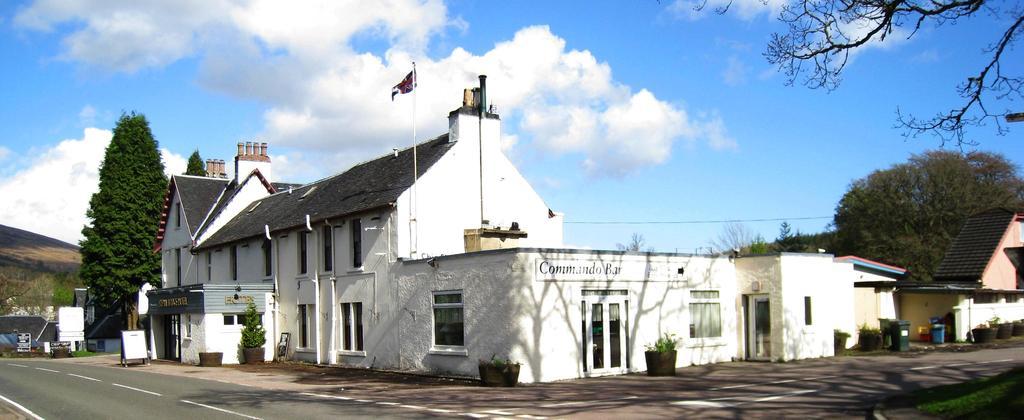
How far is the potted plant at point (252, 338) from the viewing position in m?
32.2

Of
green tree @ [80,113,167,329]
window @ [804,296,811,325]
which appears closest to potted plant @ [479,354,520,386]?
window @ [804,296,811,325]

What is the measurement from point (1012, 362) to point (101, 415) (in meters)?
20.8

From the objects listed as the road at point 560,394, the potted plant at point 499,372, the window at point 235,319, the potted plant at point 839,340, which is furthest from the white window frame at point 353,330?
the potted plant at point 839,340

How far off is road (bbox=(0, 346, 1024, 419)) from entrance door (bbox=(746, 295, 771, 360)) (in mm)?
1280

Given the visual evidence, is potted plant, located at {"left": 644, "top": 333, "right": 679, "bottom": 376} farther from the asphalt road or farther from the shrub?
the asphalt road

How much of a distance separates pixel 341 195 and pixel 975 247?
105ft

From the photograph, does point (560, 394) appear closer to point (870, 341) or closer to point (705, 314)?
point (705, 314)

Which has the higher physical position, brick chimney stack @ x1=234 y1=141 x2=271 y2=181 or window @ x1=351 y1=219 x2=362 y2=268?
brick chimney stack @ x1=234 y1=141 x2=271 y2=181

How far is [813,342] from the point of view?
84.5ft

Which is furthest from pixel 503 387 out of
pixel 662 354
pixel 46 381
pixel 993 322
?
pixel 993 322

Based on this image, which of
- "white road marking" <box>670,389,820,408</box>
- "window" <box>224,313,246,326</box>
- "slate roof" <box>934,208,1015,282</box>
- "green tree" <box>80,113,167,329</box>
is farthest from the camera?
"green tree" <box>80,113,167,329</box>

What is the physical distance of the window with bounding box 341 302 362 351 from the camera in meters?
28.2

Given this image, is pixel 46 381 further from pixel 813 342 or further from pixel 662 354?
pixel 813 342

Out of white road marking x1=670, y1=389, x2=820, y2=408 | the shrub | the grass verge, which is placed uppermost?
the grass verge
